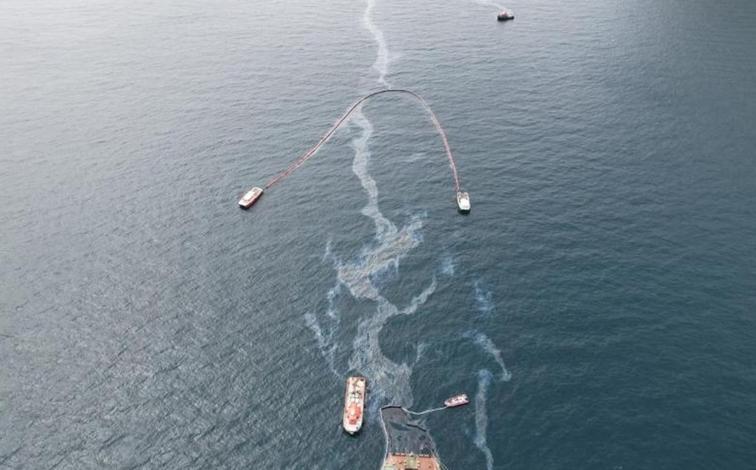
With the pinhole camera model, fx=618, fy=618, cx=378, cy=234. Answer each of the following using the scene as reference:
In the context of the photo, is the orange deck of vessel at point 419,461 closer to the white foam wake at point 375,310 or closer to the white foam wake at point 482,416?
the white foam wake at point 482,416

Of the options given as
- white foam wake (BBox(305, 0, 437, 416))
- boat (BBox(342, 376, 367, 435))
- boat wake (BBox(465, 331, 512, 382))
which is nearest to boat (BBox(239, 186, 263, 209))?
white foam wake (BBox(305, 0, 437, 416))

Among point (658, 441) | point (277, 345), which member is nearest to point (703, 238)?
point (658, 441)

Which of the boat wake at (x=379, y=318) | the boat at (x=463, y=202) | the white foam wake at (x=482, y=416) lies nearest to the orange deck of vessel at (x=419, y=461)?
the white foam wake at (x=482, y=416)

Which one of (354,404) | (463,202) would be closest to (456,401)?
(354,404)

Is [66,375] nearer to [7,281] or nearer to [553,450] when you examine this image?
[7,281]

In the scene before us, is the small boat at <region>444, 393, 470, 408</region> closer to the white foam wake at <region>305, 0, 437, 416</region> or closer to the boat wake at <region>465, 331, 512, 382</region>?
the white foam wake at <region>305, 0, 437, 416</region>

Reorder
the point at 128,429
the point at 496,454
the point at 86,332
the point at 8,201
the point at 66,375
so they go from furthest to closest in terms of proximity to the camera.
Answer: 1. the point at 8,201
2. the point at 86,332
3. the point at 66,375
4. the point at 128,429
5. the point at 496,454

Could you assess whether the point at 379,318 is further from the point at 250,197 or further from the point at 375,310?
the point at 250,197
